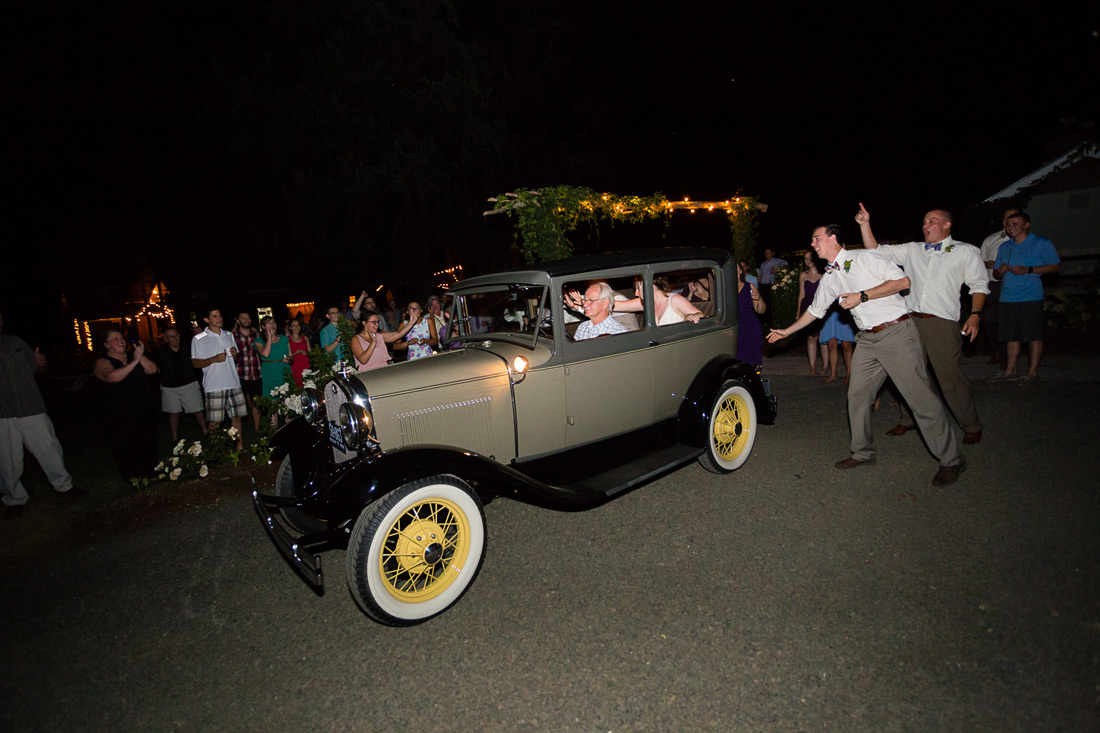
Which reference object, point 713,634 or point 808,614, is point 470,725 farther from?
point 808,614

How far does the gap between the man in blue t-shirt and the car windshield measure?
6.19 metres

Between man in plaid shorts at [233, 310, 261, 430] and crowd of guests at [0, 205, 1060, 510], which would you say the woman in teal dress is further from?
man in plaid shorts at [233, 310, 261, 430]

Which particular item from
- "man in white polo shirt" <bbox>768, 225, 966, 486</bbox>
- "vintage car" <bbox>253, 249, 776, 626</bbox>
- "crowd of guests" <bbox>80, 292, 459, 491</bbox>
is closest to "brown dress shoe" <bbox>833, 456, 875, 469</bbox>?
"man in white polo shirt" <bbox>768, 225, 966, 486</bbox>

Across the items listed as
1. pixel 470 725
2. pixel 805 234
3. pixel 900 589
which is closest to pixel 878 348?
pixel 900 589

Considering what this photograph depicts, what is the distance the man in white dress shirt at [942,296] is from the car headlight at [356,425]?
417 cm

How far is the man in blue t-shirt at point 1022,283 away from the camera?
6.43 metres

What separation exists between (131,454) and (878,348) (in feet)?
23.6

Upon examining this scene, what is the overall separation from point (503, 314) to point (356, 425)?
151cm

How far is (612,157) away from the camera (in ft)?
73.7

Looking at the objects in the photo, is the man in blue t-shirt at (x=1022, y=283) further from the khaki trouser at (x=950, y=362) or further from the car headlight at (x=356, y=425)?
the car headlight at (x=356, y=425)

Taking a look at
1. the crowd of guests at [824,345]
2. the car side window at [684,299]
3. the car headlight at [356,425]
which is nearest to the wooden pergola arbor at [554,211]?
the crowd of guests at [824,345]

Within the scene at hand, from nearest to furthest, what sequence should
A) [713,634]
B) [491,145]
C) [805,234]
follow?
[713,634] → [491,145] → [805,234]

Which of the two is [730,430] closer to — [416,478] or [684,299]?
[684,299]

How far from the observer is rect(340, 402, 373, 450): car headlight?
11.0 feet
